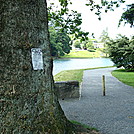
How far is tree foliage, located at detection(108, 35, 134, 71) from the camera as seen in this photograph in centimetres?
2304

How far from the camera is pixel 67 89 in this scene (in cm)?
885

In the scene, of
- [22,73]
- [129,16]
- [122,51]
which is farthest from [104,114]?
[122,51]

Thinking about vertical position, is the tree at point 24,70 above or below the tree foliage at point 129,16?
below

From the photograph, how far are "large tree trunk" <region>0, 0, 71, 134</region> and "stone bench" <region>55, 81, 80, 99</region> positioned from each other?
5.61 metres

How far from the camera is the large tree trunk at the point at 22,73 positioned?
2795 millimetres

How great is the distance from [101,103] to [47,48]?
5.15 meters

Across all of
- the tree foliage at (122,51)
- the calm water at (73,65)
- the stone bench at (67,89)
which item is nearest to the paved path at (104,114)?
the stone bench at (67,89)

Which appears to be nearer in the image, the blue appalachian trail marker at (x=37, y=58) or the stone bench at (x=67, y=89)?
the blue appalachian trail marker at (x=37, y=58)

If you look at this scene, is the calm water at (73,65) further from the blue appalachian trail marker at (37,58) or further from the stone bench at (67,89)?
the blue appalachian trail marker at (37,58)

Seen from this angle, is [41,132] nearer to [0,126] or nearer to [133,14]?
[0,126]

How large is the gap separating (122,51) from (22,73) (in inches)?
857

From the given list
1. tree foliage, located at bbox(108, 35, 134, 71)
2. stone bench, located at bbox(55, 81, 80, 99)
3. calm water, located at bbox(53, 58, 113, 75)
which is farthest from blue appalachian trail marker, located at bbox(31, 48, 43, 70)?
calm water, located at bbox(53, 58, 113, 75)

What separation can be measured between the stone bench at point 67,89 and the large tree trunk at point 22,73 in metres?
5.61

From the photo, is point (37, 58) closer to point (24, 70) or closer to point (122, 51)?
point (24, 70)
